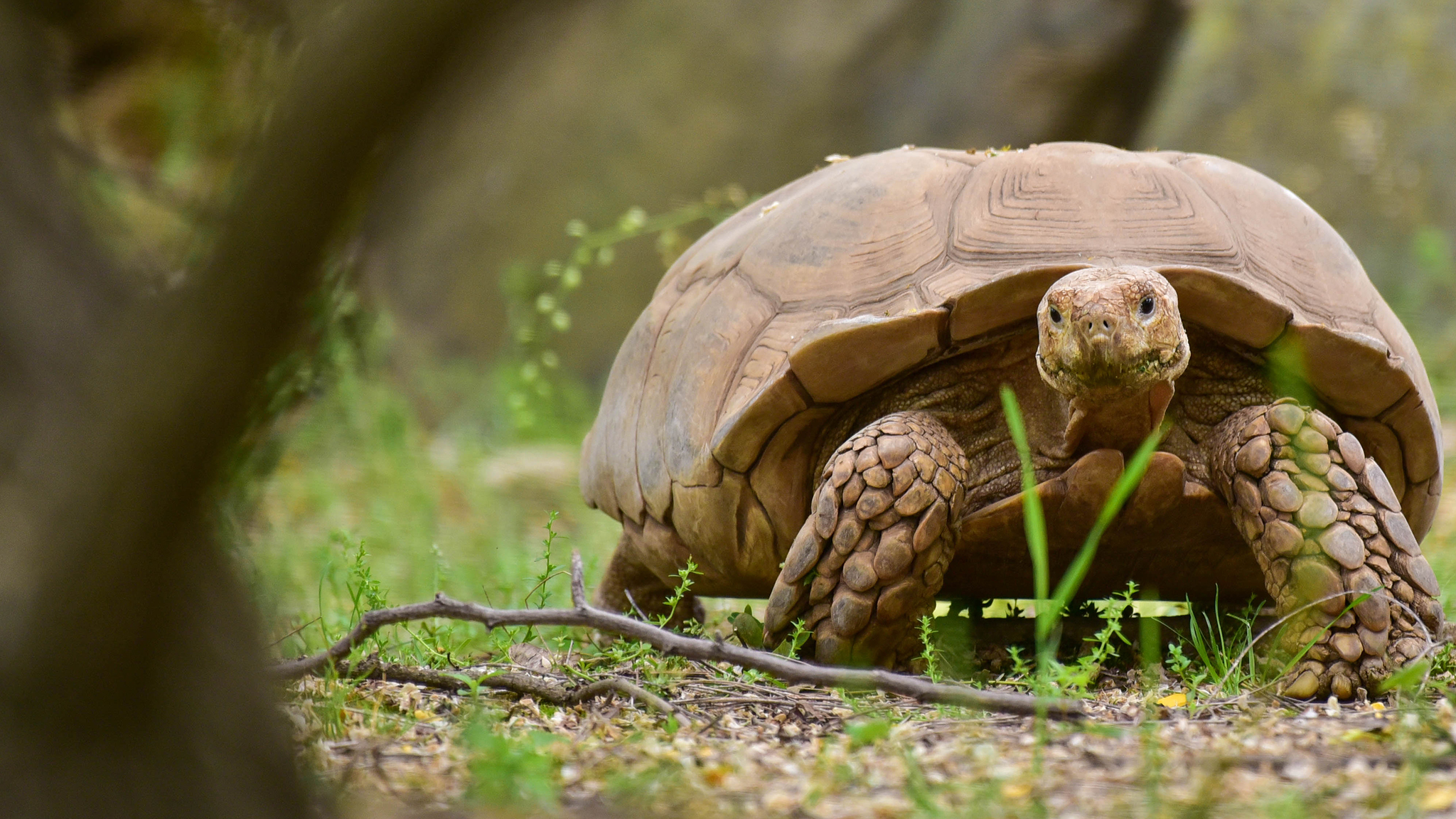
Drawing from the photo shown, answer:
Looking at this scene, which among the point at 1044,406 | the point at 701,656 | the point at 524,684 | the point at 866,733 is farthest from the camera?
the point at 1044,406

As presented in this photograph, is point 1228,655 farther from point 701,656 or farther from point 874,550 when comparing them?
point 701,656

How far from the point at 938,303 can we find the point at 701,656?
3.46 feet

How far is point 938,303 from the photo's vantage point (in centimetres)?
256

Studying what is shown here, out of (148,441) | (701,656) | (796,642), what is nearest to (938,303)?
(796,642)

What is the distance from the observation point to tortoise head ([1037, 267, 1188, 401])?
2254 mm

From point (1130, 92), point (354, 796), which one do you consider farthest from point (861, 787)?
point (1130, 92)

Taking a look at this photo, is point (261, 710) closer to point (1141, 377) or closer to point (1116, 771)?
point (1116, 771)

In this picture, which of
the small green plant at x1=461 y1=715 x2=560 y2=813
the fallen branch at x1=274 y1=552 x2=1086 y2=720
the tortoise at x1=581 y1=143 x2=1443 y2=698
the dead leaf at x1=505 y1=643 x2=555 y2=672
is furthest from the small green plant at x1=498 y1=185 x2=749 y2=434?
the small green plant at x1=461 y1=715 x2=560 y2=813

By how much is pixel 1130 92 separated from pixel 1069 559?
20.4ft

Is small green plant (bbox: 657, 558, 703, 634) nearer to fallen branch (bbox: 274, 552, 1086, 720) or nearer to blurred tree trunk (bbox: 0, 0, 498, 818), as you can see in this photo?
fallen branch (bbox: 274, 552, 1086, 720)

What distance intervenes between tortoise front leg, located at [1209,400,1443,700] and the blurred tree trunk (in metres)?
1.84

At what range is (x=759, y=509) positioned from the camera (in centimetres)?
282

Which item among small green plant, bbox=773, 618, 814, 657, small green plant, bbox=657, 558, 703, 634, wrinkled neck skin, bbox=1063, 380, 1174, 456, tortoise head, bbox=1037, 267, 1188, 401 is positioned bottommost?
small green plant, bbox=773, 618, 814, 657

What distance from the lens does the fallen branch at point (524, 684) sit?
6.54ft
